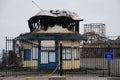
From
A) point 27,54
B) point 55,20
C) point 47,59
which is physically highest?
point 55,20

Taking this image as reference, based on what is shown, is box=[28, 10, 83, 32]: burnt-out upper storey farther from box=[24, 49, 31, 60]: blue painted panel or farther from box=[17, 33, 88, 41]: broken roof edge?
box=[24, 49, 31, 60]: blue painted panel

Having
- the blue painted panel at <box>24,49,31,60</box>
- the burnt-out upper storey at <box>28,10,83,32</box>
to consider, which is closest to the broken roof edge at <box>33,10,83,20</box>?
the burnt-out upper storey at <box>28,10,83,32</box>

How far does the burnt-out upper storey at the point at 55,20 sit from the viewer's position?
39.2m

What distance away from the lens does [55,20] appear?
39750 millimetres

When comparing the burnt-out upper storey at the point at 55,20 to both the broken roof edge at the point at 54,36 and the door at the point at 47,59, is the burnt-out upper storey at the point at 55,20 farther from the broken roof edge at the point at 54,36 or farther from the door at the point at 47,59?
the door at the point at 47,59

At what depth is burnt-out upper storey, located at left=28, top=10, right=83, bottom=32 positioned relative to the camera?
3921 centimetres

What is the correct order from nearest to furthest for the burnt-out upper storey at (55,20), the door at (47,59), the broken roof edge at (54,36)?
the door at (47,59), the broken roof edge at (54,36), the burnt-out upper storey at (55,20)

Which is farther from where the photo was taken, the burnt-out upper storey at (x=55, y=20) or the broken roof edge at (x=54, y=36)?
the burnt-out upper storey at (x=55, y=20)

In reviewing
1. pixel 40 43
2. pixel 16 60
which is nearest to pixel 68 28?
pixel 40 43

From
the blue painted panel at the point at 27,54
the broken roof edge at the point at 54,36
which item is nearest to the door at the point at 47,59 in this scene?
the broken roof edge at the point at 54,36

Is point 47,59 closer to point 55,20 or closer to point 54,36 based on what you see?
point 54,36

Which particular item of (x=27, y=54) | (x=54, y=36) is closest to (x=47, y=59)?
(x=54, y=36)

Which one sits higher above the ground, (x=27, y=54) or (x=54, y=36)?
(x=54, y=36)

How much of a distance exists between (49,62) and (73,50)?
2.98 m
